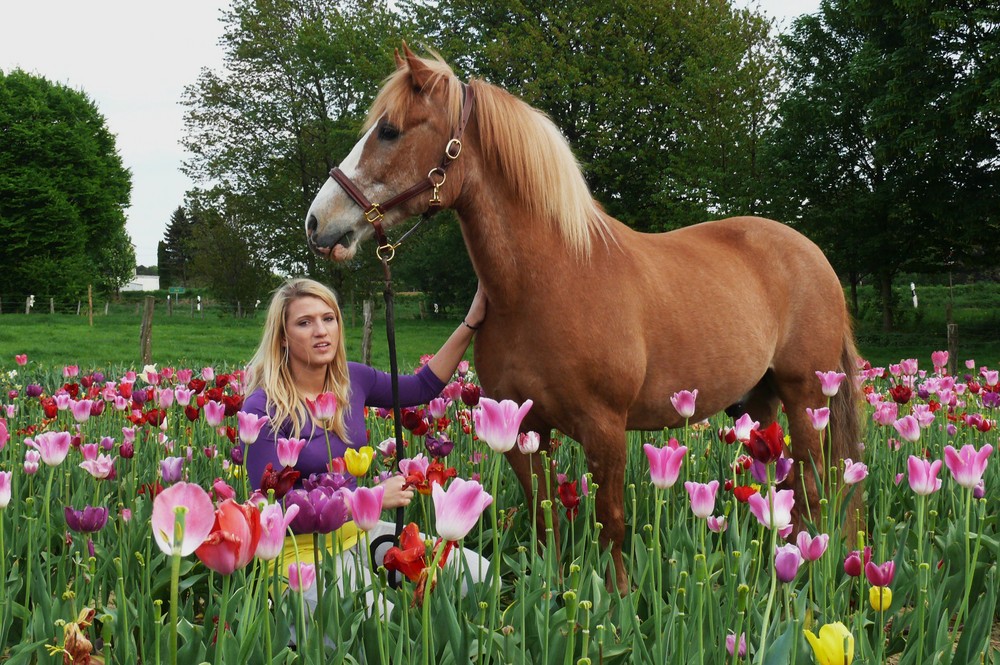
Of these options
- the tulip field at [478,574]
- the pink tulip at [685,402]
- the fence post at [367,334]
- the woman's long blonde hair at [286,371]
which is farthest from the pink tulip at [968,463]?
the fence post at [367,334]

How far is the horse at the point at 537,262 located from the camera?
10.4 feet

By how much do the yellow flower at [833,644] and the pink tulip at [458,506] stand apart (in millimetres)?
574

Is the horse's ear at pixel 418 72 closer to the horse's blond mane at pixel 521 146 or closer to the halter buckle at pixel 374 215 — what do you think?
the horse's blond mane at pixel 521 146

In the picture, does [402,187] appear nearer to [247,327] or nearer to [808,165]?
[808,165]

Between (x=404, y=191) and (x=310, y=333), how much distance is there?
0.80 metres

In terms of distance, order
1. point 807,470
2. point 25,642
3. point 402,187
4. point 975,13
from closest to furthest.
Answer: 1. point 25,642
2. point 402,187
3. point 807,470
4. point 975,13

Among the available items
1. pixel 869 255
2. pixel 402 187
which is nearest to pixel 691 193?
pixel 869 255

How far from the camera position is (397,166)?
3201 millimetres

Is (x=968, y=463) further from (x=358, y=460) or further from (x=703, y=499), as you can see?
(x=358, y=460)

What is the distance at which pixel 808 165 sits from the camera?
22297mm

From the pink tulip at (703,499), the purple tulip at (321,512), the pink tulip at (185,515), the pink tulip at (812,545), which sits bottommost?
the pink tulip at (812,545)

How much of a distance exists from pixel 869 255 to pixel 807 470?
20.3 meters

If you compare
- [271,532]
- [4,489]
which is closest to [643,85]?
[4,489]

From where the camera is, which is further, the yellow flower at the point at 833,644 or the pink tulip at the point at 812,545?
the pink tulip at the point at 812,545
